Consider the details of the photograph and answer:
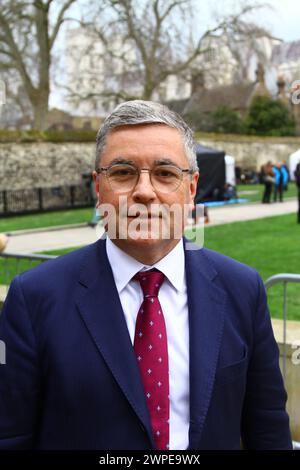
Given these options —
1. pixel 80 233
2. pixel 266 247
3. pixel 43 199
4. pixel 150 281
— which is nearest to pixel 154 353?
pixel 150 281

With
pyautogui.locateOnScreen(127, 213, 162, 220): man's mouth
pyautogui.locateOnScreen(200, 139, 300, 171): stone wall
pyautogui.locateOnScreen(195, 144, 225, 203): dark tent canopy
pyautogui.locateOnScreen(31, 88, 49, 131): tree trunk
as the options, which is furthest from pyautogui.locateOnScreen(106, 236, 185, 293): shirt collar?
pyautogui.locateOnScreen(200, 139, 300, 171): stone wall

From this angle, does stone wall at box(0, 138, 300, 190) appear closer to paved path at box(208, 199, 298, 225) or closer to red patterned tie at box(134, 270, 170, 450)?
paved path at box(208, 199, 298, 225)

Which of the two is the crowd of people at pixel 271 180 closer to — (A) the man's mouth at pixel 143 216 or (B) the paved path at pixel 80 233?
(B) the paved path at pixel 80 233

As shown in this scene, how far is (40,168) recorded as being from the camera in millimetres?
24688

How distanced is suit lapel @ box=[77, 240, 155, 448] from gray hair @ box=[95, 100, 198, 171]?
0.36m

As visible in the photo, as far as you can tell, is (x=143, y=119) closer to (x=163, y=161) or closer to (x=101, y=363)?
(x=163, y=161)

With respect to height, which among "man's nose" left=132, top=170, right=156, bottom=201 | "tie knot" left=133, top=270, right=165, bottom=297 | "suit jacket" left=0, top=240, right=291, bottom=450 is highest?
"man's nose" left=132, top=170, right=156, bottom=201

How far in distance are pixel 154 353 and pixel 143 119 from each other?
710 millimetres

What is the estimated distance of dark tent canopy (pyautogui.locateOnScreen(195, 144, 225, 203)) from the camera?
2134 centimetres

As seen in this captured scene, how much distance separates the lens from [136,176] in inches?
65.9

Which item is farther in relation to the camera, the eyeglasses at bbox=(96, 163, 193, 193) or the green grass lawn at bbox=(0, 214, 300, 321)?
the green grass lawn at bbox=(0, 214, 300, 321)

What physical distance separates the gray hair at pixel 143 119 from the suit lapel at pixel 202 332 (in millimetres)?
357

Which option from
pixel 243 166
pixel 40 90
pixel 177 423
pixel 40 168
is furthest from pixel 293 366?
pixel 243 166
